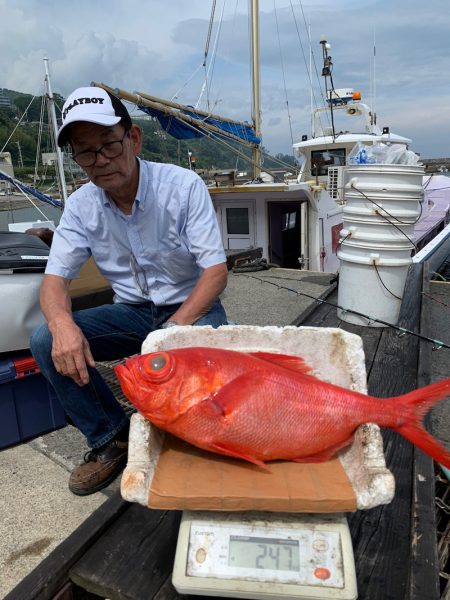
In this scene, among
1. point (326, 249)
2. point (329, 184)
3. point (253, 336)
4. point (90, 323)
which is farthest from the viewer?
point (329, 184)

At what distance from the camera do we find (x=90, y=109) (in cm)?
199

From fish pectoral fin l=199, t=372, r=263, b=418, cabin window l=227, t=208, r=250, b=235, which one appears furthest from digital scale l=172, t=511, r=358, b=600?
cabin window l=227, t=208, r=250, b=235

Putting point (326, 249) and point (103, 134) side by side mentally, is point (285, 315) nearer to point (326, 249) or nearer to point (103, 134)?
point (103, 134)

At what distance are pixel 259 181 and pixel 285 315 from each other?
21.1 feet

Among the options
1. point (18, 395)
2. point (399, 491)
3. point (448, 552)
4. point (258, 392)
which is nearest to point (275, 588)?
point (258, 392)

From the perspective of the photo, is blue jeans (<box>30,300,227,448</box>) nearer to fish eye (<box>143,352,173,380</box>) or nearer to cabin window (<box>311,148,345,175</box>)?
fish eye (<box>143,352,173,380</box>)

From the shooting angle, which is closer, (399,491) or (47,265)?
(399,491)

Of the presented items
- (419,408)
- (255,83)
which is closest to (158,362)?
(419,408)

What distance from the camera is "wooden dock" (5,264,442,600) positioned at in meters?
1.25

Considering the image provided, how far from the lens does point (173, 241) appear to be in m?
2.47

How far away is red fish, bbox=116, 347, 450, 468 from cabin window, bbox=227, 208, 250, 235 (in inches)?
385

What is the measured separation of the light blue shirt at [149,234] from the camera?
2.38 meters

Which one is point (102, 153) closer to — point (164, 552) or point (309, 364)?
point (309, 364)

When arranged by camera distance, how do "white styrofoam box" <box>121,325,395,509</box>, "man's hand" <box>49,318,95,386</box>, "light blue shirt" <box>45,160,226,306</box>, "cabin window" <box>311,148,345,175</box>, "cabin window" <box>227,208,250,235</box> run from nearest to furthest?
"white styrofoam box" <box>121,325,395,509</box> < "man's hand" <box>49,318,95,386</box> < "light blue shirt" <box>45,160,226,306</box> < "cabin window" <box>227,208,250,235</box> < "cabin window" <box>311,148,345,175</box>
